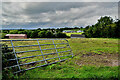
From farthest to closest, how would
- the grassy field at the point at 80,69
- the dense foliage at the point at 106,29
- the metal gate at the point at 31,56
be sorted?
the dense foliage at the point at 106,29 → the metal gate at the point at 31,56 → the grassy field at the point at 80,69

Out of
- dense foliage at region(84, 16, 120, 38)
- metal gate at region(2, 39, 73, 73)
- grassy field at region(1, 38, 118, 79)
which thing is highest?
dense foliage at region(84, 16, 120, 38)

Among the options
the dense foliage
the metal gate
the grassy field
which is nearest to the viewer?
the grassy field

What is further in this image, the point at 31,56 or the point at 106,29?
the point at 106,29

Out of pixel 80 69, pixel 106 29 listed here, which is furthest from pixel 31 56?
pixel 106 29

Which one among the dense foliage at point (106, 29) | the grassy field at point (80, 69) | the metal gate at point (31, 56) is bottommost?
the grassy field at point (80, 69)

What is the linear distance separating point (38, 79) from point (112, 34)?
46.8 meters

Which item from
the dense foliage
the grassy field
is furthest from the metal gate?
the dense foliage

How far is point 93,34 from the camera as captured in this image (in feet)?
166

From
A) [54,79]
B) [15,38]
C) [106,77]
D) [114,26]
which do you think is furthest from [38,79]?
[114,26]

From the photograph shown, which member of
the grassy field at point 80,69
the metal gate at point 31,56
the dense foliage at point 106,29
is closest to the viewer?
the grassy field at point 80,69

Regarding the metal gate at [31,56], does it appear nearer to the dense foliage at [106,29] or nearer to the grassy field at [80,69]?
the grassy field at [80,69]

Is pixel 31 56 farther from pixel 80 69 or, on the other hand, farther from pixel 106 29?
pixel 106 29

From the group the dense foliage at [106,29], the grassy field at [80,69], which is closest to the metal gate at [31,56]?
the grassy field at [80,69]

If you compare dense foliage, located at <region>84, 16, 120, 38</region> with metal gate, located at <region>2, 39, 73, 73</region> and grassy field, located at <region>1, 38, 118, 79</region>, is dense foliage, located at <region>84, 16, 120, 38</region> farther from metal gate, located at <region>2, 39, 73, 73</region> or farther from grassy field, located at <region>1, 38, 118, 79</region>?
metal gate, located at <region>2, 39, 73, 73</region>
